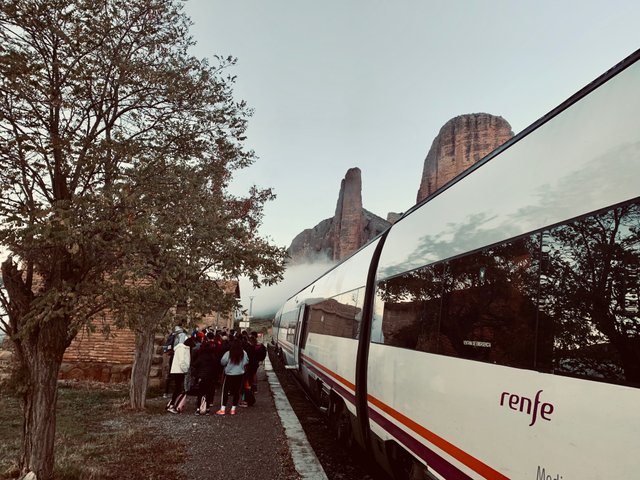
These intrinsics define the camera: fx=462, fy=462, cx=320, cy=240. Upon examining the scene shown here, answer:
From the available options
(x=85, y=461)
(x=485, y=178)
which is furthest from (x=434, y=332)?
(x=85, y=461)

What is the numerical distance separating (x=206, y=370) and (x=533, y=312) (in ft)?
29.2

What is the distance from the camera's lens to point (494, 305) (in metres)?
3.31

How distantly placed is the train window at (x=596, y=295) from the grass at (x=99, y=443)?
515 centimetres

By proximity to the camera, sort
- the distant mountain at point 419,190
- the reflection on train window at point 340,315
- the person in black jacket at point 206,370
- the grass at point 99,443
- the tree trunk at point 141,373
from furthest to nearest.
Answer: the distant mountain at point 419,190
the tree trunk at point 141,373
the person in black jacket at point 206,370
the reflection on train window at point 340,315
the grass at point 99,443

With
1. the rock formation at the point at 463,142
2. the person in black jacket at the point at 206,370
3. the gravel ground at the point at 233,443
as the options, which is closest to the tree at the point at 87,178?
the gravel ground at the point at 233,443

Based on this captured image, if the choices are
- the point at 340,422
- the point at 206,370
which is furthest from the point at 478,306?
the point at 206,370

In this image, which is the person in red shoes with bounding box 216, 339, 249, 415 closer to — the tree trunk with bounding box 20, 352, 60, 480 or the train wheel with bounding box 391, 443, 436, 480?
the tree trunk with bounding box 20, 352, 60, 480

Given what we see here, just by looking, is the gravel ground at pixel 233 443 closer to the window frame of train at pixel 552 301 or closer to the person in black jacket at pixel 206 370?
the person in black jacket at pixel 206 370

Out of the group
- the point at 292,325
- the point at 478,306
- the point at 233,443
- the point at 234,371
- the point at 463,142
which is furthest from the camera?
the point at 463,142

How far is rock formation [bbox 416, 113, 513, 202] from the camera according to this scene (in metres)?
73.1

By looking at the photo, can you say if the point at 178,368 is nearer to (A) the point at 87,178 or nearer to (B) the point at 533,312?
(A) the point at 87,178

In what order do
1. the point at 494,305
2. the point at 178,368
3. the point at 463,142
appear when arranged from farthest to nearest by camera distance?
Result: the point at 463,142 → the point at 178,368 → the point at 494,305

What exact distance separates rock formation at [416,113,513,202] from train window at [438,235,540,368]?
70.6 m

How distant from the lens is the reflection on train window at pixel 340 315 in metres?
7.21
